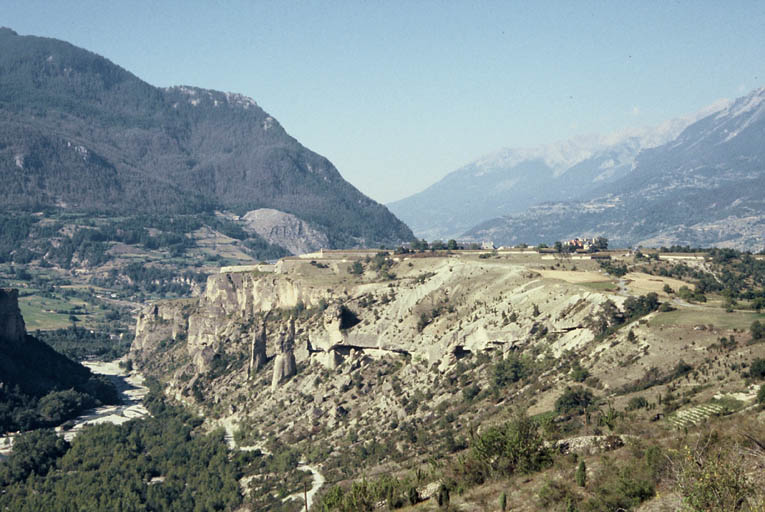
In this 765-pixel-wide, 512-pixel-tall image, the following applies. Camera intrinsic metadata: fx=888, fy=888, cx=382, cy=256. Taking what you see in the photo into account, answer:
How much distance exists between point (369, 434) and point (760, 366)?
31506 millimetres

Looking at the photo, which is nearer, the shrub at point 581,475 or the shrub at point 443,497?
the shrub at point 581,475

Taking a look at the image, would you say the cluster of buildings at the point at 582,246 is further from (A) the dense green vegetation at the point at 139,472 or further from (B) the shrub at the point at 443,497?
(B) the shrub at the point at 443,497

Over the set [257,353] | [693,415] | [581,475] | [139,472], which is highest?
[257,353]

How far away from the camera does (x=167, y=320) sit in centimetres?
13225

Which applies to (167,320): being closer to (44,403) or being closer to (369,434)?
(44,403)

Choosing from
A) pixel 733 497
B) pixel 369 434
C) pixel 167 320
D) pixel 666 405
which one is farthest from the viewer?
pixel 167 320

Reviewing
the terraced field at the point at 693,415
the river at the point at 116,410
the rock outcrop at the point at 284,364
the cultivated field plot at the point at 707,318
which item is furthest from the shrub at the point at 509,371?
the river at the point at 116,410

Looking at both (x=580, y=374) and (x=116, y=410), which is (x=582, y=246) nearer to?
(x=580, y=374)

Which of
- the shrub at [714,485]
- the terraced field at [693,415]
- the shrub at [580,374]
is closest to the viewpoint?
the shrub at [714,485]

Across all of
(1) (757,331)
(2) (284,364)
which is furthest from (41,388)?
(1) (757,331)

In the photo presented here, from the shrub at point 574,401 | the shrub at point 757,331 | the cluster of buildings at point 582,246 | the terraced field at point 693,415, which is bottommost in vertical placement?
the shrub at point 574,401

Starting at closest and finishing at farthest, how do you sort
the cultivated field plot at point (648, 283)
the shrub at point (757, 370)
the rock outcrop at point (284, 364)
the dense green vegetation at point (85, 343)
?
1. the shrub at point (757, 370)
2. the cultivated field plot at point (648, 283)
3. the rock outcrop at point (284, 364)
4. the dense green vegetation at point (85, 343)

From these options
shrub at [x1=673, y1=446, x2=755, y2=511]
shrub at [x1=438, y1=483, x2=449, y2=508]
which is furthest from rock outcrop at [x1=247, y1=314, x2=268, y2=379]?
shrub at [x1=673, y1=446, x2=755, y2=511]

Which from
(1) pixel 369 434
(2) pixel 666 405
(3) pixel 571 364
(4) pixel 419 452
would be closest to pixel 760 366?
(2) pixel 666 405
